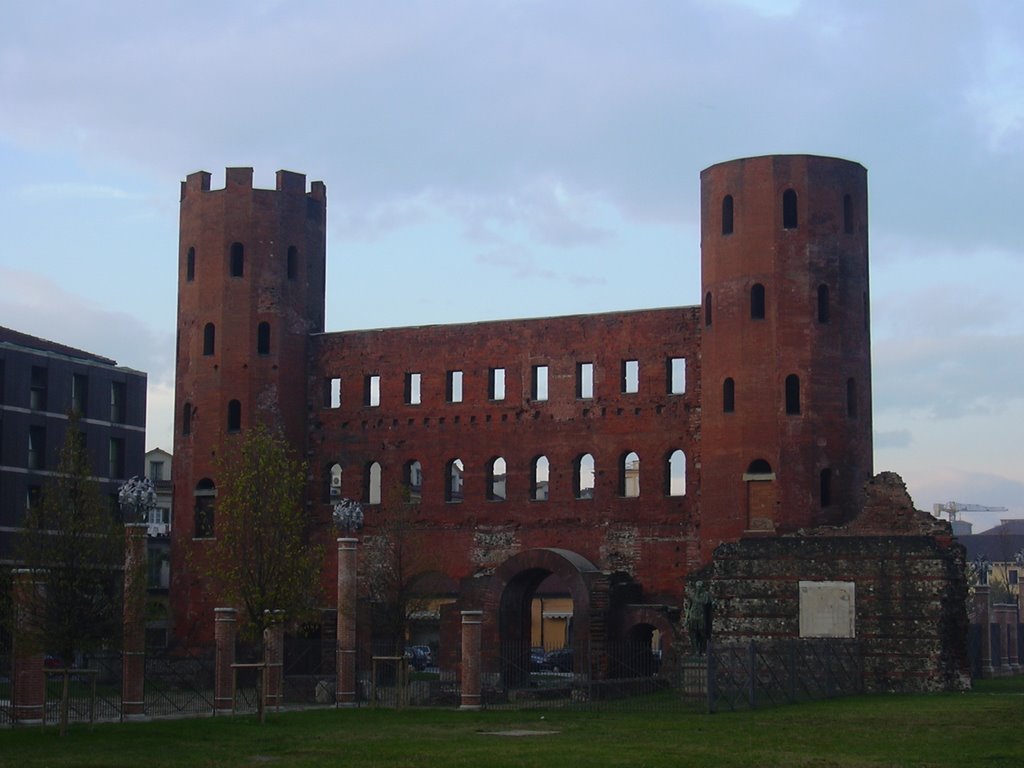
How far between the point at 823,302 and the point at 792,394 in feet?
9.23

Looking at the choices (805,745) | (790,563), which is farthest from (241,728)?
(790,563)

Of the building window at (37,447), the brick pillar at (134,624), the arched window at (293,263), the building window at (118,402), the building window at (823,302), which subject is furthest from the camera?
the building window at (118,402)

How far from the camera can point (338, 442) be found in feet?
181

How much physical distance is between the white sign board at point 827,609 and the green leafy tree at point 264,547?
12420mm

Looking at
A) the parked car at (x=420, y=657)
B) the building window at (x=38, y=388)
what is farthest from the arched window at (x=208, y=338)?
the parked car at (x=420, y=657)

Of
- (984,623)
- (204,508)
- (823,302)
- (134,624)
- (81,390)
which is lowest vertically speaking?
(984,623)

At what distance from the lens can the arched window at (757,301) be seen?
47.4 metres

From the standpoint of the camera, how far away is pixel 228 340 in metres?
53.8

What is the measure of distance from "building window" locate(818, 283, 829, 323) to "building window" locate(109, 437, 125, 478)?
3043 cm

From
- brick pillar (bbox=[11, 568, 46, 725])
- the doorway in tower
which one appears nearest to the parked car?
the doorway in tower

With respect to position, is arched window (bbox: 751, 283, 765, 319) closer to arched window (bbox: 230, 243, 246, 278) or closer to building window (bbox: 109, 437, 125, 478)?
arched window (bbox: 230, 243, 246, 278)

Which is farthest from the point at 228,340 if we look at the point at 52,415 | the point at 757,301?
the point at 757,301

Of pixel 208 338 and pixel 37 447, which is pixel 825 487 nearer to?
pixel 208 338

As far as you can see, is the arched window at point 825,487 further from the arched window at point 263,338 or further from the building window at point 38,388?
the building window at point 38,388
